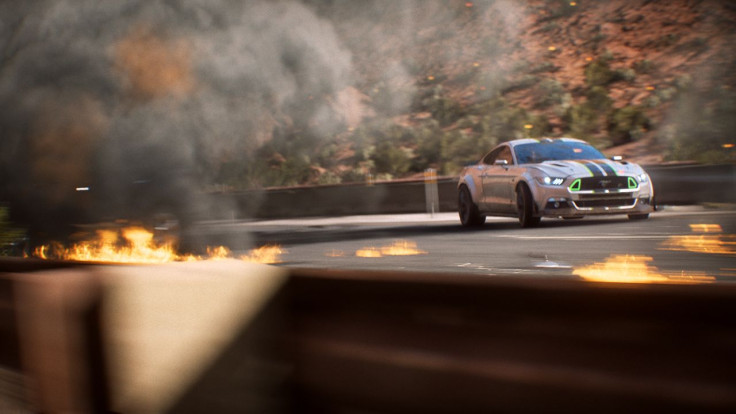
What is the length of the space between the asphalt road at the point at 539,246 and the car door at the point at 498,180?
1.43 feet

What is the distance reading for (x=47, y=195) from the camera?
13.2 m

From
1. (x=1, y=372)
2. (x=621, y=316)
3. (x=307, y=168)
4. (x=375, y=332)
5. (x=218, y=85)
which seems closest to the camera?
(x=621, y=316)

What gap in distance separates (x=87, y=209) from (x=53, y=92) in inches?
90.1

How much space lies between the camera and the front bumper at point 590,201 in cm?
1255

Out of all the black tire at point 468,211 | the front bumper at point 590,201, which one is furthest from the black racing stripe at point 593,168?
the black tire at point 468,211

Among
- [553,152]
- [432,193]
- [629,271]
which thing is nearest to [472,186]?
[553,152]

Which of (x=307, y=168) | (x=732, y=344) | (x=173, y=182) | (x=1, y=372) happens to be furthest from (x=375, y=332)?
(x=307, y=168)

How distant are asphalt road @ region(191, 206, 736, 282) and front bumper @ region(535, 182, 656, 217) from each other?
29 cm

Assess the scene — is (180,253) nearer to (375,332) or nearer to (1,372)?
(1,372)

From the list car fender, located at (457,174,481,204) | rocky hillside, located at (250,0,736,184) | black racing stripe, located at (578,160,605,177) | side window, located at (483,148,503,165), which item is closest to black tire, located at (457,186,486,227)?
car fender, located at (457,174,481,204)

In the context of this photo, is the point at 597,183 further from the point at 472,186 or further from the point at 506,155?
the point at 472,186

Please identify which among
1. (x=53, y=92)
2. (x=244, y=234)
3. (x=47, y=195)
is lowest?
(x=244, y=234)

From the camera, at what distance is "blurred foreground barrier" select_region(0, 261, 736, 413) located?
7.66 feet

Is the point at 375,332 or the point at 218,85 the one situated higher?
the point at 218,85
